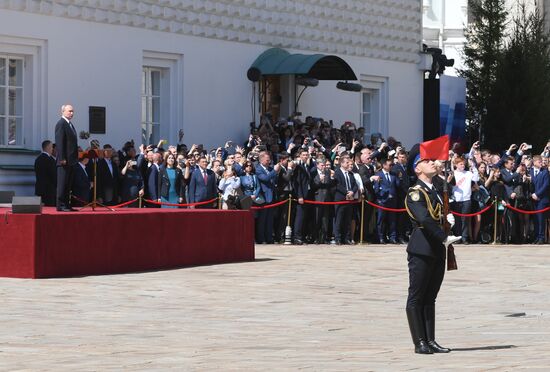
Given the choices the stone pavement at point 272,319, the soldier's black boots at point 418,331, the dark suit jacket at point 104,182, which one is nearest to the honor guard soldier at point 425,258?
the soldier's black boots at point 418,331

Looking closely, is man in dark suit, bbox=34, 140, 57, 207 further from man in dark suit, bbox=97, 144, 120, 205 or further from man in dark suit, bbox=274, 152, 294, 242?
man in dark suit, bbox=274, 152, 294, 242

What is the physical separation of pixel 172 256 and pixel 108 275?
1.85m

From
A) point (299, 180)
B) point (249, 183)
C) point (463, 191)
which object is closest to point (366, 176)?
point (299, 180)

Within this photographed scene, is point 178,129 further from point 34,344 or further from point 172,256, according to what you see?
point 34,344

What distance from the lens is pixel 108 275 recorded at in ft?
71.5

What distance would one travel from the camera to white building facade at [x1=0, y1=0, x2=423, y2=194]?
28.5 metres

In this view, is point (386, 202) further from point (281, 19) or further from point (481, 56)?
point (481, 56)

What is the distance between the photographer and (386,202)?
101ft

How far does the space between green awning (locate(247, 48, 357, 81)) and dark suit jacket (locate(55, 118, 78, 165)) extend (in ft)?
42.2

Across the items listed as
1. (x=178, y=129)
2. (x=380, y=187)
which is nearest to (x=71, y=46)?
(x=178, y=129)

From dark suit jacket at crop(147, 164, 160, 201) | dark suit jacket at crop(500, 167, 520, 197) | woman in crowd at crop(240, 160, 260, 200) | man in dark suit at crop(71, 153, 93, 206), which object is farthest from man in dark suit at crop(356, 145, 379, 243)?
man in dark suit at crop(71, 153, 93, 206)

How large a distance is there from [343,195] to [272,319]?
13.2 m

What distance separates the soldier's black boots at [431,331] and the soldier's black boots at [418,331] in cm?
5

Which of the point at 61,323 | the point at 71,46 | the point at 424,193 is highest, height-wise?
the point at 71,46
